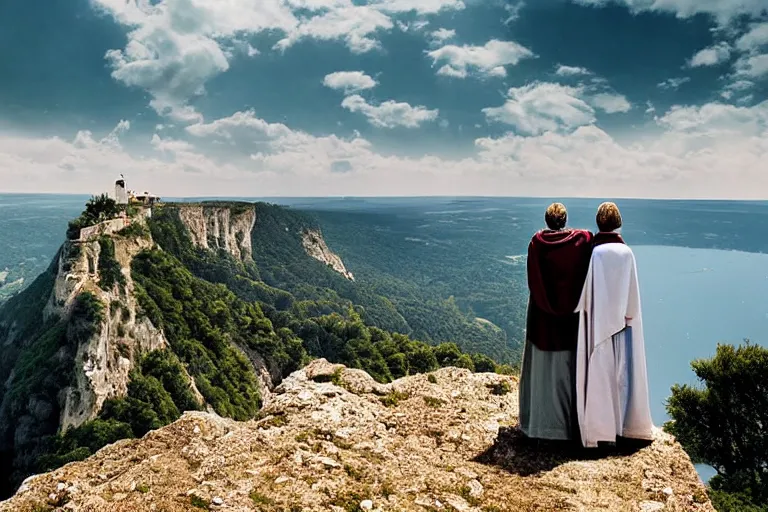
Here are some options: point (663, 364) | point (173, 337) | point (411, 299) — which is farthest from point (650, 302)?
point (173, 337)

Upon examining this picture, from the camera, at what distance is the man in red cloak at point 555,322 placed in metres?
5.01

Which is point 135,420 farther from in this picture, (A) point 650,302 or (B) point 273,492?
(A) point 650,302

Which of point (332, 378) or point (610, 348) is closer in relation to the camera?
point (610, 348)

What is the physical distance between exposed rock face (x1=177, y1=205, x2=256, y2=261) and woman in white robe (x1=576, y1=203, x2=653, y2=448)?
65.6 m

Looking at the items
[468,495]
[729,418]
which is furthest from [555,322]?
[729,418]

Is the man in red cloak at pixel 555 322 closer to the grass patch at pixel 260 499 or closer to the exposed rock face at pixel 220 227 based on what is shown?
the grass patch at pixel 260 499

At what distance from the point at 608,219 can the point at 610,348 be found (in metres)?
1.42

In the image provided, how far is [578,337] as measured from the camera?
4.99 m

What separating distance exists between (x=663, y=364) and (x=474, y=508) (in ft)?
572

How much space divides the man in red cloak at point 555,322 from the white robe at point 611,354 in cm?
13

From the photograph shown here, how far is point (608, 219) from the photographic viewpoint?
4.94 m

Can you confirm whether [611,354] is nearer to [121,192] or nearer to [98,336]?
[98,336]

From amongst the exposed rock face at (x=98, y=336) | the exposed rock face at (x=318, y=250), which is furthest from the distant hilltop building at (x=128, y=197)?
the exposed rock face at (x=318, y=250)

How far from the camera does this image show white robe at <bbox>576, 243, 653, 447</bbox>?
4863 millimetres
